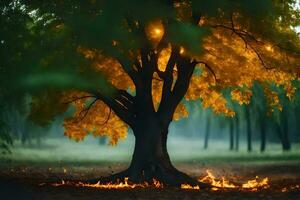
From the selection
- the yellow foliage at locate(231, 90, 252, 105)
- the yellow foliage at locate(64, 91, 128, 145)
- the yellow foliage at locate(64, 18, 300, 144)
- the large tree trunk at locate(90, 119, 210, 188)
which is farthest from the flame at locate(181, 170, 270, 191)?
the yellow foliage at locate(64, 91, 128, 145)

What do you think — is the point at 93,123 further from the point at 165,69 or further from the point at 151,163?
the point at 151,163

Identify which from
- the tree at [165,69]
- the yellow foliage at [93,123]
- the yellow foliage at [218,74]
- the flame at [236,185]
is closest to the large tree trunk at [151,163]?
the tree at [165,69]

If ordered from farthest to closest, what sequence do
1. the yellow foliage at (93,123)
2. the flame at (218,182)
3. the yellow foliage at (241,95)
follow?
the yellow foliage at (241,95), the yellow foliage at (93,123), the flame at (218,182)

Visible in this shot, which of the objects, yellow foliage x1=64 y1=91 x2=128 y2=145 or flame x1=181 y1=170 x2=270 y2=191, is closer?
flame x1=181 y1=170 x2=270 y2=191

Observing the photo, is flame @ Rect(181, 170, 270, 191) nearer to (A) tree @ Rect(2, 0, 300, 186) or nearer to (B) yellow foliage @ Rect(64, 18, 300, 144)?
(A) tree @ Rect(2, 0, 300, 186)

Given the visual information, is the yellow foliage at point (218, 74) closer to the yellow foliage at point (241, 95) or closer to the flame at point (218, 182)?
the yellow foliage at point (241, 95)

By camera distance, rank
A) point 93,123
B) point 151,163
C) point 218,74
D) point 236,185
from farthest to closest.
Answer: point 93,123 → point 218,74 → point 236,185 → point 151,163

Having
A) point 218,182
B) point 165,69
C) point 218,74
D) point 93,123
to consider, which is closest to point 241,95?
point 218,74

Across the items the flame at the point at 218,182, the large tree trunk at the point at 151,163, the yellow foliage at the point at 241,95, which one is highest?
the yellow foliage at the point at 241,95

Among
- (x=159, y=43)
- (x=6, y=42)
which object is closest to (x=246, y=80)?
(x=159, y=43)

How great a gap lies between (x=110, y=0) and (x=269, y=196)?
715 cm

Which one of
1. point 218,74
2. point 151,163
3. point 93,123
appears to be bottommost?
point 151,163

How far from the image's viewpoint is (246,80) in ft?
68.6

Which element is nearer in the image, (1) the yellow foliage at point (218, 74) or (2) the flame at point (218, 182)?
(2) the flame at point (218, 182)
